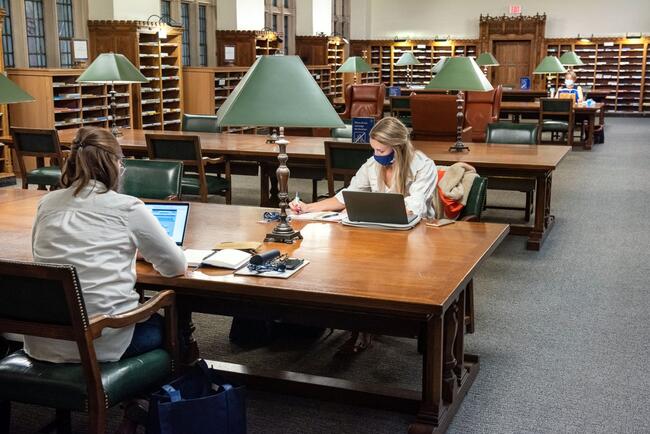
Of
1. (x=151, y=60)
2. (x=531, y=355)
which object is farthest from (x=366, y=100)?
(x=531, y=355)

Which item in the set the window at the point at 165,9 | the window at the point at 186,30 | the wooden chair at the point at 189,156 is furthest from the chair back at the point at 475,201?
the window at the point at 186,30

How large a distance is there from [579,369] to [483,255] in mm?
1032

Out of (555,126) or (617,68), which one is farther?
(617,68)

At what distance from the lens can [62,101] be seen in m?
10.5

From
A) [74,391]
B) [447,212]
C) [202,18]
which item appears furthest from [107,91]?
[74,391]

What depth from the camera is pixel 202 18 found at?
15.2 m

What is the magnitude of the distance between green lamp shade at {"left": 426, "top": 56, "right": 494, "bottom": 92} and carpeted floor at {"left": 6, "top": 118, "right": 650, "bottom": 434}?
1.29 m

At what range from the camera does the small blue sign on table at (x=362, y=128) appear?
6277 millimetres

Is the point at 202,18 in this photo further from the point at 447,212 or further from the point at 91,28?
the point at 447,212

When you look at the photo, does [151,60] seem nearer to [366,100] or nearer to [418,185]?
[366,100]

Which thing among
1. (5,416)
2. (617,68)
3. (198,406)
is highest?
(617,68)

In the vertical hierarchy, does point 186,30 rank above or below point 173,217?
above

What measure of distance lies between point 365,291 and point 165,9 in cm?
1231

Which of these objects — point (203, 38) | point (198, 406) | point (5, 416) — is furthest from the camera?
point (203, 38)
